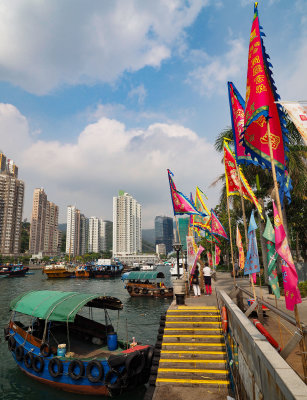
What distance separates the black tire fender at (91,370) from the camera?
9.97 metres

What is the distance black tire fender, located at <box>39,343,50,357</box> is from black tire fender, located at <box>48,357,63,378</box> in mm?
420

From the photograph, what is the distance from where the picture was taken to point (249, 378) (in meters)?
5.24

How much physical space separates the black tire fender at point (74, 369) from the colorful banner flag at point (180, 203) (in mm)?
10660

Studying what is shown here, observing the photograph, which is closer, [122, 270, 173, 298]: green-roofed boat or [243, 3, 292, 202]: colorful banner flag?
[243, 3, 292, 202]: colorful banner flag

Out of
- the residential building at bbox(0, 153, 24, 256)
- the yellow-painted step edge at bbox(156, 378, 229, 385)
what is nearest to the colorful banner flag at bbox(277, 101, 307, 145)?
the yellow-painted step edge at bbox(156, 378, 229, 385)

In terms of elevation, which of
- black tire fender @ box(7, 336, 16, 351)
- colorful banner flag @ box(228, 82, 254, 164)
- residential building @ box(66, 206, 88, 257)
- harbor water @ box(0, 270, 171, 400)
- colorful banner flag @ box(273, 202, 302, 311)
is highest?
residential building @ box(66, 206, 88, 257)

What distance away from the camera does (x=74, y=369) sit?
10.5 m

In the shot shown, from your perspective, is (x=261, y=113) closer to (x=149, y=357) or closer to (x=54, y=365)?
(x=149, y=357)

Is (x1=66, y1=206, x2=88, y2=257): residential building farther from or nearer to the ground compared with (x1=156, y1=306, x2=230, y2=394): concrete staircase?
farther from the ground

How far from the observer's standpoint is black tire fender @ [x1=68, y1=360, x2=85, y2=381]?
10.3 m

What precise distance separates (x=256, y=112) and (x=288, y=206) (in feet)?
69.2

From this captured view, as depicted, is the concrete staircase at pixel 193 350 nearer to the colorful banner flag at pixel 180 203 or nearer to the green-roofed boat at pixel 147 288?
the colorful banner flag at pixel 180 203

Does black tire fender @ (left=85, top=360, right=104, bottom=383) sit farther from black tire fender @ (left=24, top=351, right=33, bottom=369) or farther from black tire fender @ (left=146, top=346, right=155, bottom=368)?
black tire fender @ (left=24, top=351, right=33, bottom=369)

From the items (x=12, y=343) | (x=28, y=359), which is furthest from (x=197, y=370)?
(x=12, y=343)
